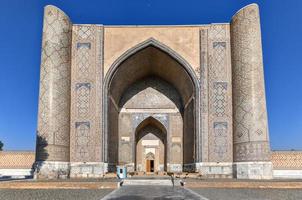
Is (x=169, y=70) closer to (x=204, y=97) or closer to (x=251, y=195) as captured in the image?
(x=204, y=97)

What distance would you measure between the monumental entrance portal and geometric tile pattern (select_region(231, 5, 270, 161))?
37 mm

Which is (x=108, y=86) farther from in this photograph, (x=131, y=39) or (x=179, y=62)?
(x=179, y=62)

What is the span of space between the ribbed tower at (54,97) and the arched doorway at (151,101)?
174 centimetres

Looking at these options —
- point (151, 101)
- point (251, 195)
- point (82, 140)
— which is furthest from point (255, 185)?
point (151, 101)

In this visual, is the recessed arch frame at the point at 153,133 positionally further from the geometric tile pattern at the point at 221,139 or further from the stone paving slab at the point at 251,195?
the stone paving slab at the point at 251,195

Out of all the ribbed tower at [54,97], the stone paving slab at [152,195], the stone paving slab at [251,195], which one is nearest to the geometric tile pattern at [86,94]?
the ribbed tower at [54,97]

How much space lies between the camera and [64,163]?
13.4m

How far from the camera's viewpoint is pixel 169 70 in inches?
635

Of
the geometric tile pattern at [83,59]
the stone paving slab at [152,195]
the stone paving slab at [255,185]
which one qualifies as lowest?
the stone paving slab at [255,185]

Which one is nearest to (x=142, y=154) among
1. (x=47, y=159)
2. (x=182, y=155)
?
(x=182, y=155)

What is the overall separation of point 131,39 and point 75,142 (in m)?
4.93

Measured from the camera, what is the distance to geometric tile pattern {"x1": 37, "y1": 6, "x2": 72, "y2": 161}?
13.1 metres

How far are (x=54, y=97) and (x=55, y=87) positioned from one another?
401 millimetres

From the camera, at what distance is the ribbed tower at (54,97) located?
509 inches
